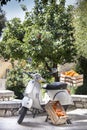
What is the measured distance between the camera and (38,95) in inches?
350

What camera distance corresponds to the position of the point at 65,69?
24.4 m

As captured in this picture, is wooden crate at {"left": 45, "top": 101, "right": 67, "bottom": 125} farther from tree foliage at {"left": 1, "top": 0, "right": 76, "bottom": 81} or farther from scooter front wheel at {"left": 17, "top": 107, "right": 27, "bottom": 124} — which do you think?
tree foliage at {"left": 1, "top": 0, "right": 76, "bottom": 81}

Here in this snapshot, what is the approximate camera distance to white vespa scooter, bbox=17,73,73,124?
8648mm

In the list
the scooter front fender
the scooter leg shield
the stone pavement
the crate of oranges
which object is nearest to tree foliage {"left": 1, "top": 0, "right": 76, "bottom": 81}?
the crate of oranges

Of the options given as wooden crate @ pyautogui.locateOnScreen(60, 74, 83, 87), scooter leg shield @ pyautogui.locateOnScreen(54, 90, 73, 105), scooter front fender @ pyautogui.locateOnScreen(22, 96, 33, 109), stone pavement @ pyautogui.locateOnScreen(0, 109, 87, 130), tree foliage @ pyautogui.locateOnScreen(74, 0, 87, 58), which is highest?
tree foliage @ pyautogui.locateOnScreen(74, 0, 87, 58)

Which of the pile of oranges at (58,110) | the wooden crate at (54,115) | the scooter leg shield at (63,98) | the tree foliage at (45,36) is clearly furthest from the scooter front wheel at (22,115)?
the tree foliage at (45,36)

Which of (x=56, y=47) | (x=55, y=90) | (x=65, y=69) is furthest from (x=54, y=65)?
(x=55, y=90)

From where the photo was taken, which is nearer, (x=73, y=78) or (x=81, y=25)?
(x=81, y=25)

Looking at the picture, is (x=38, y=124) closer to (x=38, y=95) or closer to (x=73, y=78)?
(x=38, y=95)

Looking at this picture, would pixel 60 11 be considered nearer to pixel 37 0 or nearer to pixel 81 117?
pixel 37 0

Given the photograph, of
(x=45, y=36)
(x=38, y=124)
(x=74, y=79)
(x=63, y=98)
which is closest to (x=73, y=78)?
(x=74, y=79)

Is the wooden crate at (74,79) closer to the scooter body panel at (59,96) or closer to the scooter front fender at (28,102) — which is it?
the scooter body panel at (59,96)

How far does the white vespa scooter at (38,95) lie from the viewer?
8648 mm

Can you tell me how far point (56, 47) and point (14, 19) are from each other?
11.1ft
